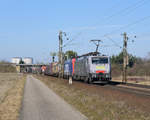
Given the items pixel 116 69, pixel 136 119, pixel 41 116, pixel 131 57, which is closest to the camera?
pixel 136 119

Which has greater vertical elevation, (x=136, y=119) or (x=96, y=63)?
(x=96, y=63)

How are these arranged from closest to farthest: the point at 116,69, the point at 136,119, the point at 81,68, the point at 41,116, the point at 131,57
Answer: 1. the point at 136,119
2. the point at 41,116
3. the point at 81,68
4. the point at 116,69
5. the point at 131,57

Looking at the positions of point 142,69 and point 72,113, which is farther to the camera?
point 142,69

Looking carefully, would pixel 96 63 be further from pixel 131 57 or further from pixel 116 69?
pixel 131 57

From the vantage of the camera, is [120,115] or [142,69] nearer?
[120,115]

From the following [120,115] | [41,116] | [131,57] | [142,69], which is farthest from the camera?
[131,57]

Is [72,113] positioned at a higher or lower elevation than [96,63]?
lower

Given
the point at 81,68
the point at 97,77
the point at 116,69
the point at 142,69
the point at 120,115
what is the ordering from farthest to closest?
the point at 116,69 < the point at 142,69 < the point at 81,68 < the point at 97,77 < the point at 120,115

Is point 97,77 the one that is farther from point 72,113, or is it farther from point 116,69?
point 116,69

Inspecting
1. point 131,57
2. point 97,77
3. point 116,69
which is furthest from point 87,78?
point 131,57

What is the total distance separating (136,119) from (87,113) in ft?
9.31

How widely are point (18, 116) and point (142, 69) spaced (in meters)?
68.4

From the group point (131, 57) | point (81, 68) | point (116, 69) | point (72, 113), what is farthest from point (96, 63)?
point (131, 57)

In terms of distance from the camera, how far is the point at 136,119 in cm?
1019
